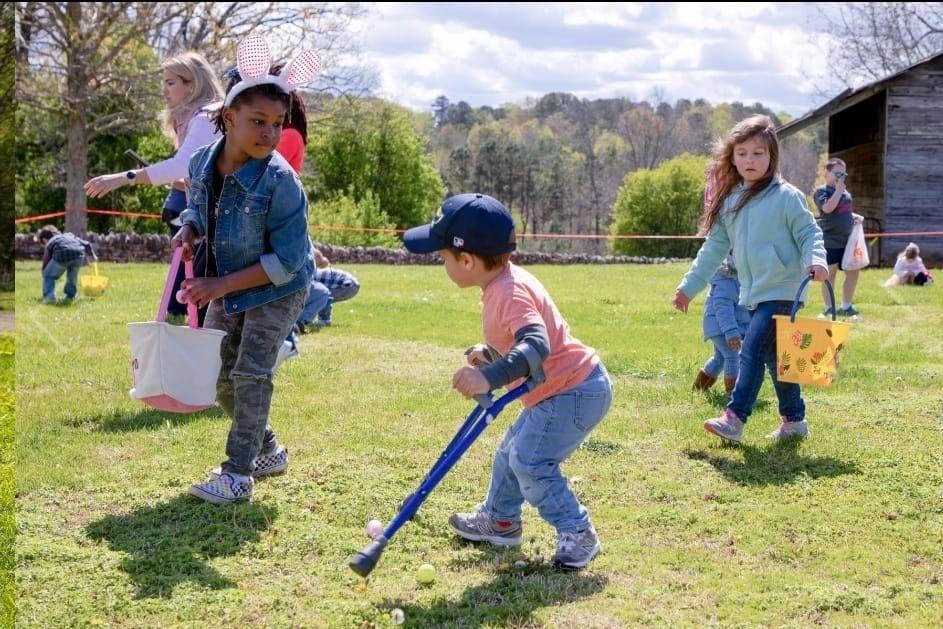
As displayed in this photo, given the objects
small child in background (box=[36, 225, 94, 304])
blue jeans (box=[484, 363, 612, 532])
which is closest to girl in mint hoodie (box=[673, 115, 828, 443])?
blue jeans (box=[484, 363, 612, 532])

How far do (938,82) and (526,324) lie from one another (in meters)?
20.7

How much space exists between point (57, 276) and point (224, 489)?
8.85m

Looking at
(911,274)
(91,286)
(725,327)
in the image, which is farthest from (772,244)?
(911,274)

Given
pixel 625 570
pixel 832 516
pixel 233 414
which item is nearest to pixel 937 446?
pixel 832 516

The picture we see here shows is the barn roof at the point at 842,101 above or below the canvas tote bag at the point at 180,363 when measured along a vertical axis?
above

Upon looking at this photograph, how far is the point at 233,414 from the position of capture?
447 centimetres

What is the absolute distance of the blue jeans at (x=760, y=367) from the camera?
543cm

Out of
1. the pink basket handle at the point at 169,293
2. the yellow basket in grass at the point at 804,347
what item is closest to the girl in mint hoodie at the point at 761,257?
the yellow basket in grass at the point at 804,347

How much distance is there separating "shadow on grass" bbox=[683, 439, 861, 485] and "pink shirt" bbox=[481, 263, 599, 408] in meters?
1.51

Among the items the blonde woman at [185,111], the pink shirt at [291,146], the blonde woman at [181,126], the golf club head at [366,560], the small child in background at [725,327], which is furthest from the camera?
the small child in background at [725,327]

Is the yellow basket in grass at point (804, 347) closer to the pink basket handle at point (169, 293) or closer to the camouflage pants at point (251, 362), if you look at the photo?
the camouflage pants at point (251, 362)

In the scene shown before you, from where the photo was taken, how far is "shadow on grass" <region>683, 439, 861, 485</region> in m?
4.85

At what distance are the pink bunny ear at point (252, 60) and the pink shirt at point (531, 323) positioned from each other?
1.36 metres

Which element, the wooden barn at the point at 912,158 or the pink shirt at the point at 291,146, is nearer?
the pink shirt at the point at 291,146
